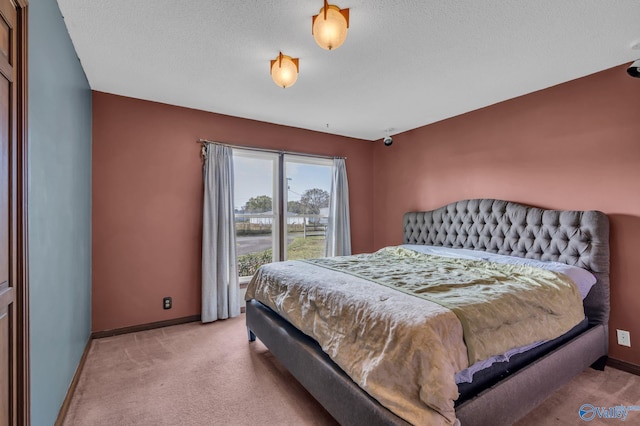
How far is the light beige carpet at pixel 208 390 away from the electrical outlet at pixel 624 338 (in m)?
0.23

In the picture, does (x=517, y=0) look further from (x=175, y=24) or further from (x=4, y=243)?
(x=4, y=243)

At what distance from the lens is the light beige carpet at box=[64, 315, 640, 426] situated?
1.87 metres

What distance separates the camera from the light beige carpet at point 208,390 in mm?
1873

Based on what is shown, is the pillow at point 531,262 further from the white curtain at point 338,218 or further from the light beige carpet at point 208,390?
the white curtain at point 338,218

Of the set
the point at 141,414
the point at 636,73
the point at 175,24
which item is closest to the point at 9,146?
the point at 175,24

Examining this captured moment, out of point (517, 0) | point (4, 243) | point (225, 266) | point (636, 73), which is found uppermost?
point (517, 0)

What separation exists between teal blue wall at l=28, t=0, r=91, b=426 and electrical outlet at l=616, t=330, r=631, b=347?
13.1 feet

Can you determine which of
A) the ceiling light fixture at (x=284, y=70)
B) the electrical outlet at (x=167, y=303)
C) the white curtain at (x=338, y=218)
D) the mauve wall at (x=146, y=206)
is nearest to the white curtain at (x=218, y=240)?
the mauve wall at (x=146, y=206)

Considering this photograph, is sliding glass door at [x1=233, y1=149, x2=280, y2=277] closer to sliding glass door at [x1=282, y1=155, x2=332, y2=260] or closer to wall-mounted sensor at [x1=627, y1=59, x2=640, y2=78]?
sliding glass door at [x1=282, y1=155, x2=332, y2=260]

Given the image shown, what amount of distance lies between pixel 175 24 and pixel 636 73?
10.7 feet

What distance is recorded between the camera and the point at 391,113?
367 centimetres

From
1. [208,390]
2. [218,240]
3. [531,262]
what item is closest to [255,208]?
[218,240]

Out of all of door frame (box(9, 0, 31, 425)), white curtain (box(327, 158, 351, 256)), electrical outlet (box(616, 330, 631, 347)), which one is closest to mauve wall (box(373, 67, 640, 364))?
electrical outlet (box(616, 330, 631, 347))

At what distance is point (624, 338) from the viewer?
2441 millimetres
